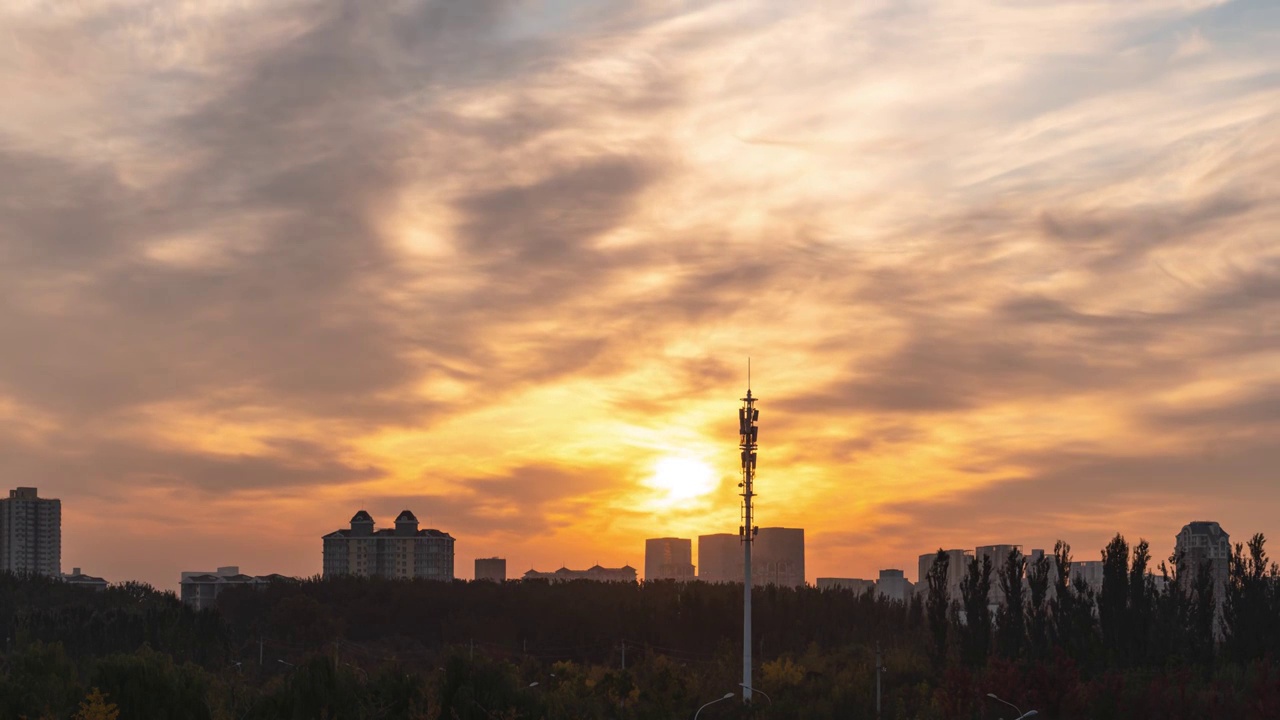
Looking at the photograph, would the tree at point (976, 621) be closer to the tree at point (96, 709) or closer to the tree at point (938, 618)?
the tree at point (938, 618)

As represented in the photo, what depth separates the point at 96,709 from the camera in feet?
171

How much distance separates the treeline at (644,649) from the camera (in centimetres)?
6109

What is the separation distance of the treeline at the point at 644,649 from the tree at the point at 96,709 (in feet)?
0.79

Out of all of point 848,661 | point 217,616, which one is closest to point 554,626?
point 217,616

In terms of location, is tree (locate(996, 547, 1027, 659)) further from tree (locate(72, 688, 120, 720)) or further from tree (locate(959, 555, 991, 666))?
tree (locate(72, 688, 120, 720))

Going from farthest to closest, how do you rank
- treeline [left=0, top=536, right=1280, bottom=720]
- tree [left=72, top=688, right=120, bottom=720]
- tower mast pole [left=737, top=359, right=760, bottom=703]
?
tower mast pole [left=737, top=359, right=760, bottom=703] < treeline [left=0, top=536, right=1280, bottom=720] < tree [left=72, top=688, right=120, bottom=720]

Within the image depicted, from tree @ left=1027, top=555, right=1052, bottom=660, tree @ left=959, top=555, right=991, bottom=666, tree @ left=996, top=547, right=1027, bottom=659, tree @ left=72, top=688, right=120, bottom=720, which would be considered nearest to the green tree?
tree @ left=959, top=555, right=991, bottom=666

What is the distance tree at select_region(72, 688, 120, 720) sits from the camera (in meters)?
51.9

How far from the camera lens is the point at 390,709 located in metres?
60.3

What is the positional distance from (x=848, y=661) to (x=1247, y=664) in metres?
30.3

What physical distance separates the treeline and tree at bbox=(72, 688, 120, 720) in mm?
240

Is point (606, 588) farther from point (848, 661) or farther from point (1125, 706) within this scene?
point (1125, 706)

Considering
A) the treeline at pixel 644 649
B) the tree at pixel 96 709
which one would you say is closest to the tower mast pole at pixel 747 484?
the treeline at pixel 644 649

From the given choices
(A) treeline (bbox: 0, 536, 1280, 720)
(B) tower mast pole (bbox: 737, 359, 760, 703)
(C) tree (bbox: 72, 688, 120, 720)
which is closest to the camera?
(C) tree (bbox: 72, 688, 120, 720)
